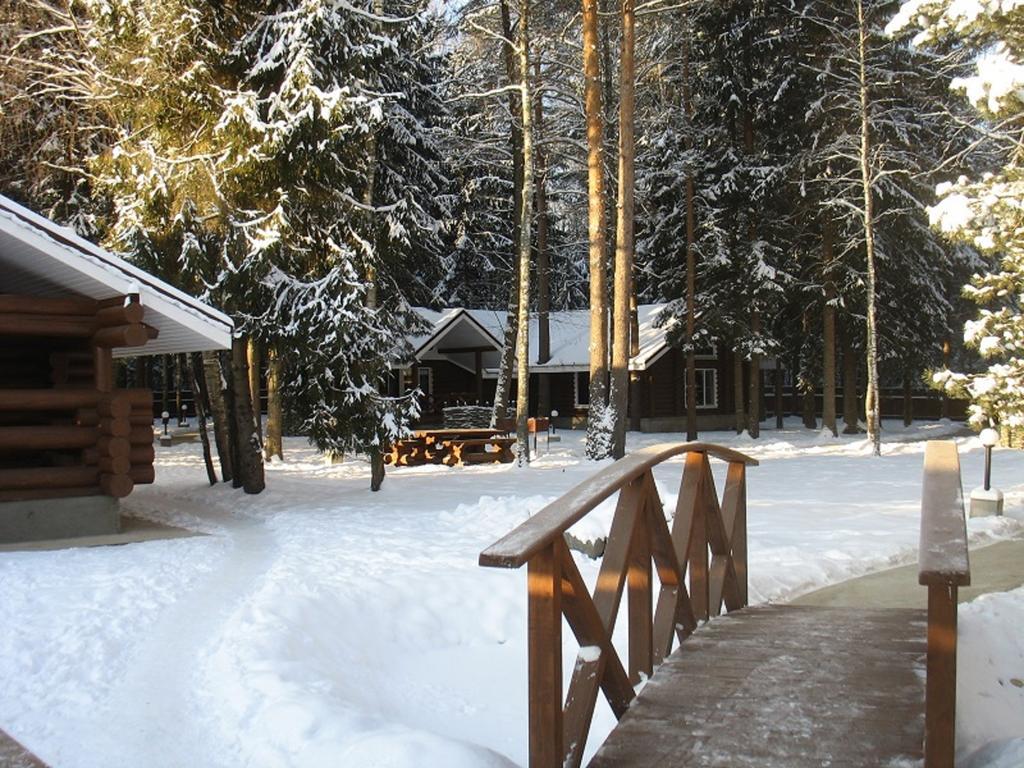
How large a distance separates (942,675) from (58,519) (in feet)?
30.6

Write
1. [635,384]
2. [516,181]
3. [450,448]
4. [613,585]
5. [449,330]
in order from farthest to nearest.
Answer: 1. [635,384]
2. [449,330]
3. [516,181]
4. [450,448]
5. [613,585]

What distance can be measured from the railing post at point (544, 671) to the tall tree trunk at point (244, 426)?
1119 cm

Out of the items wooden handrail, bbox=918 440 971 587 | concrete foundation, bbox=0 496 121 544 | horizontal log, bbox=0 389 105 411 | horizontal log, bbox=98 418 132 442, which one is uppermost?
horizontal log, bbox=0 389 105 411

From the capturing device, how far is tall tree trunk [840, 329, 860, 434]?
29.4 m

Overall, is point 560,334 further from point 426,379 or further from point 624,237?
point 624,237

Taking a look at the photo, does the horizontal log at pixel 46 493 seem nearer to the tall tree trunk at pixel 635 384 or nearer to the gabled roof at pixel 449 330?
the gabled roof at pixel 449 330

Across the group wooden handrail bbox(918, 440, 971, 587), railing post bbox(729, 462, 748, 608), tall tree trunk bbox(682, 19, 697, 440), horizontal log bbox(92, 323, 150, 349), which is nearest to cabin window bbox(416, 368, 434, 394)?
tall tree trunk bbox(682, 19, 697, 440)

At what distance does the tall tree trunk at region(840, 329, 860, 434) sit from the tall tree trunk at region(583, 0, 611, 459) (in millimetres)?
13209

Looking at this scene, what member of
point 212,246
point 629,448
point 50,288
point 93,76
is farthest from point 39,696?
point 629,448

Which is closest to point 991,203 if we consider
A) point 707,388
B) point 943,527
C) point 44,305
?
point 943,527

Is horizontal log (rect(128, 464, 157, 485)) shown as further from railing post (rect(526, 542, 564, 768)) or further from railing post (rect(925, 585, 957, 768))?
railing post (rect(925, 585, 957, 768))

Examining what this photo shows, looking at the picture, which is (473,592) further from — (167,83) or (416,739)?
(167,83)

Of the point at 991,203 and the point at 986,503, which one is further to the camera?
the point at 986,503

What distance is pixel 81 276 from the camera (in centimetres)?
989
